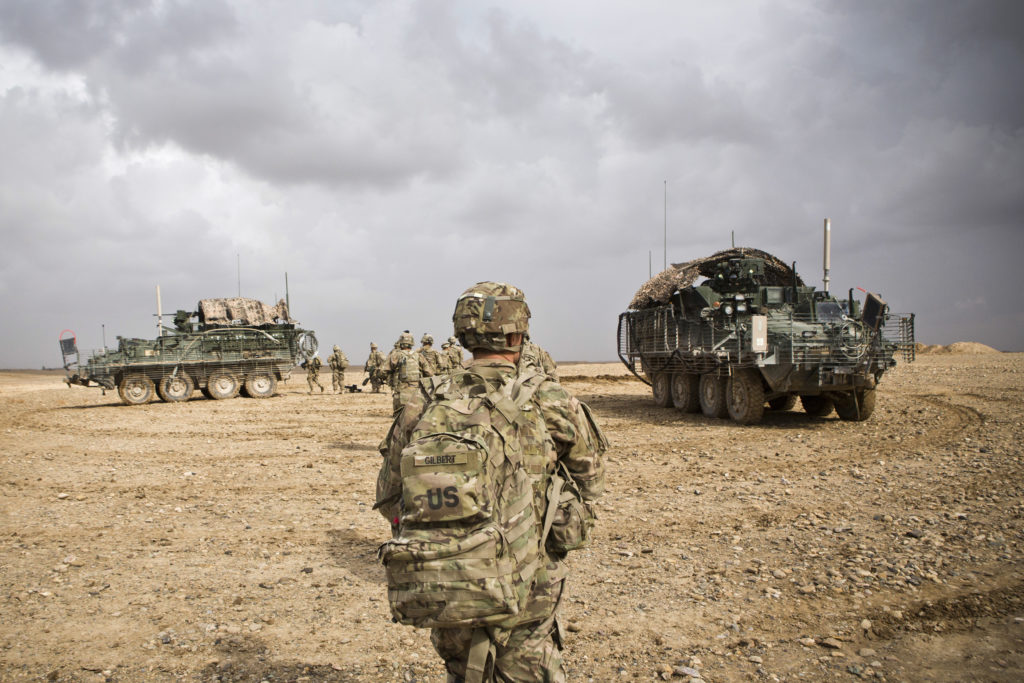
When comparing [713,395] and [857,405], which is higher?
[713,395]

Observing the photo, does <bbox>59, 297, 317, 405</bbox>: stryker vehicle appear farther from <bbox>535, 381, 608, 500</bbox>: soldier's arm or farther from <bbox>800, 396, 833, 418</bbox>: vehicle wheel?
<bbox>535, 381, 608, 500</bbox>: soldier's arm

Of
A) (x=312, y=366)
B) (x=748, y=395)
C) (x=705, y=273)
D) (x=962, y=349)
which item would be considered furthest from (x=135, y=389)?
(x=962, y=349)

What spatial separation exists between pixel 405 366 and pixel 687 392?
6.75m

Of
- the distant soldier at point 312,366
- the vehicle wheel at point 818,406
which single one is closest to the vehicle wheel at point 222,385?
the distant soldier at point 312,366

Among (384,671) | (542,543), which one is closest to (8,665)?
(384,671)

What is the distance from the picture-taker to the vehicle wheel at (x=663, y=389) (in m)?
15.1

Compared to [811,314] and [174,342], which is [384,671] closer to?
[811,314]

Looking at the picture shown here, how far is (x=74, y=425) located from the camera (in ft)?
45.0

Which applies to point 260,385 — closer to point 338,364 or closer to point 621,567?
point 338,364

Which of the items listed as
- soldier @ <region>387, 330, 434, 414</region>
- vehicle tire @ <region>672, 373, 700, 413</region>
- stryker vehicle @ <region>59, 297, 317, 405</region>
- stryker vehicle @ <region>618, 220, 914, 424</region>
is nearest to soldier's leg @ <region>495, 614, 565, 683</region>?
soldier @ <region>387, 330, 434, 414</region>

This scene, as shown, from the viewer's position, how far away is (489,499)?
2061 millimetres

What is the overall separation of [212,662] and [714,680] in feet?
8.31

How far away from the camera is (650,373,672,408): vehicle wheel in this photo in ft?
49.5

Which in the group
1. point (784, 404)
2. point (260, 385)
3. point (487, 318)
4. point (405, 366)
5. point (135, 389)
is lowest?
point (784, 404)
